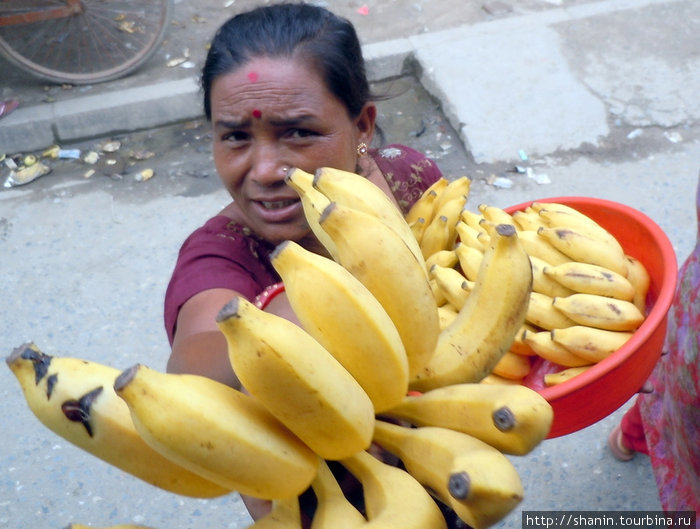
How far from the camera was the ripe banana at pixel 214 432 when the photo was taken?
2.34 ft

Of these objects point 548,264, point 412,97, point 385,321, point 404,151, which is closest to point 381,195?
point 385,321

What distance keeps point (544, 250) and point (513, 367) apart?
28 centimetres

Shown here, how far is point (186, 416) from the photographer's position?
0.72 m

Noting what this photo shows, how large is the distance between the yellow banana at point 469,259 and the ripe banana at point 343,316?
697 mm

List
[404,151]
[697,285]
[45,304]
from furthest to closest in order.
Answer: [45,304] < [404,151] < [697,285]

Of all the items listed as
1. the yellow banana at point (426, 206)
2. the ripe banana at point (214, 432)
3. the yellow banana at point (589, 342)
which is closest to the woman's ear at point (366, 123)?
the yellow banana at point (426, 206)

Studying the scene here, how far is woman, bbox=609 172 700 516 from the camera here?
4.79ft

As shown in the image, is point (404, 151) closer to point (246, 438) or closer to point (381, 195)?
point (381, 195)

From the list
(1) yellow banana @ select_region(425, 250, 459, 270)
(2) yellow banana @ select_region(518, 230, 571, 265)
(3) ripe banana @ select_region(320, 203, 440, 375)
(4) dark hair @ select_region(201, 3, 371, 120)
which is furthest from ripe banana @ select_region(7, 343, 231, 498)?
(2) yellow banana @ select_region(518, 230, 571, 265)

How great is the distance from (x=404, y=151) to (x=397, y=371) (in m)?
1.21

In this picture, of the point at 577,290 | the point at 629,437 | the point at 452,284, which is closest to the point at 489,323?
the point at 452,284

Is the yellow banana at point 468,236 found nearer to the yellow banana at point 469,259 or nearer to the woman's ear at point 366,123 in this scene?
the yellow banana at point 469,259

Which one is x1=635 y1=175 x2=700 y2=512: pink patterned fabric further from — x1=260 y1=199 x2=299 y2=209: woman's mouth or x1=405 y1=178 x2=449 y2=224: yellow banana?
x1=260 y1=199 x2=299 y2=209: woman's mouth

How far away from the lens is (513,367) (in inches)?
61.9
